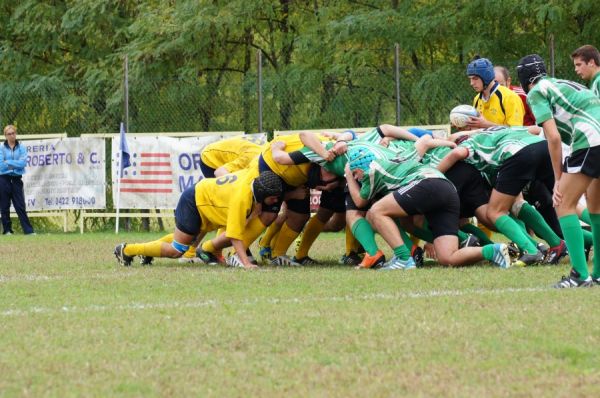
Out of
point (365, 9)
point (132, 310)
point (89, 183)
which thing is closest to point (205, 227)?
point (132, 310)

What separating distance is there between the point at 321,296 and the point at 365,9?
15743 millimetres

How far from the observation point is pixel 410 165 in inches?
431

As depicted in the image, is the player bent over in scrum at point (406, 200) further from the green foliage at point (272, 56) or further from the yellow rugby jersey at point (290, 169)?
the green foliage at point (272, 56)

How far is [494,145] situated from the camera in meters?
11.1

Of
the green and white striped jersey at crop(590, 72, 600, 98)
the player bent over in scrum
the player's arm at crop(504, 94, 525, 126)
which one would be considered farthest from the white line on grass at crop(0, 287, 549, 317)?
the player's arm at crop(504, 94, 525, 126)

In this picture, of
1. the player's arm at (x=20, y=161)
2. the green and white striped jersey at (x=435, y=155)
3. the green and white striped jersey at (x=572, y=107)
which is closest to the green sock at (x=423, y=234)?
the green and white striped jersey at (x=435, y=155)

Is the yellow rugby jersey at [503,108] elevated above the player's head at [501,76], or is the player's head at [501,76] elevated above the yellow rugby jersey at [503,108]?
the player's head at [501,76]

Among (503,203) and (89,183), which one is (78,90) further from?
(503,203)

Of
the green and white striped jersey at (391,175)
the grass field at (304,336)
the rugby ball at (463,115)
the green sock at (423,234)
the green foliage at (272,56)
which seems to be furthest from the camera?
the green foliage at (272,56)

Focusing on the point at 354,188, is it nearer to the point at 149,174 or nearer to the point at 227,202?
the point at 227,202

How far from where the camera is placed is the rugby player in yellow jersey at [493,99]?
39.6 feet

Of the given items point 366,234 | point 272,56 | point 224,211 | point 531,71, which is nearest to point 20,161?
point 272,56

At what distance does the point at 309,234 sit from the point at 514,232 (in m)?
2.36

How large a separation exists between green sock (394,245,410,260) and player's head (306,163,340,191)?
102 cm
